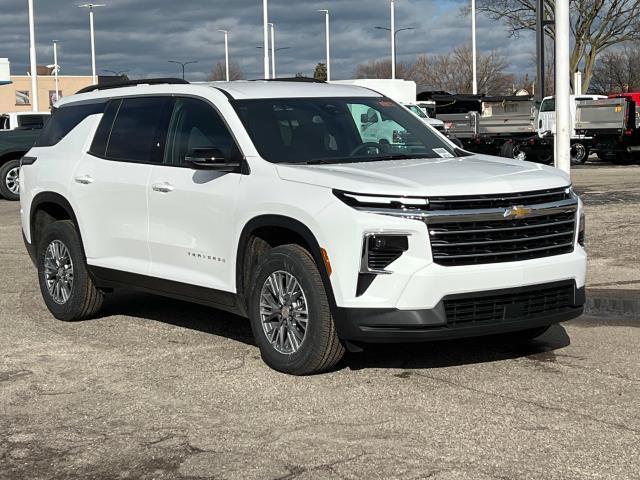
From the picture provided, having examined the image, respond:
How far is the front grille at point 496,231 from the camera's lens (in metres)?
5.62

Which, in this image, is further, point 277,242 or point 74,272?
point 74,272

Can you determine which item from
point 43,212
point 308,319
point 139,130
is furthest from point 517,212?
point 43,212

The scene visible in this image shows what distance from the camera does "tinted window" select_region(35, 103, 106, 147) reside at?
8242mm

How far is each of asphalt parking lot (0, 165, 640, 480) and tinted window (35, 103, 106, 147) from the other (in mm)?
1630

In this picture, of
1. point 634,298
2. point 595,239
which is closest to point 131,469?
point 634,298

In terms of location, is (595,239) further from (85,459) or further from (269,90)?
(85,459)

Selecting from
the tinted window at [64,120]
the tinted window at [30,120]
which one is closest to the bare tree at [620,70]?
the tinted window at [30,120]

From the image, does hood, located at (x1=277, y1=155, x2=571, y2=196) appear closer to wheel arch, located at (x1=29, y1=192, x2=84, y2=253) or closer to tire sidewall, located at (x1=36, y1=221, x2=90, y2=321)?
tire sidewall, located at (x1=36, y1=221, x2=90, y2=321)

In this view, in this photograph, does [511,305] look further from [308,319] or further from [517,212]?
[308,319]

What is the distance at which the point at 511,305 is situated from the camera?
5.84 meters

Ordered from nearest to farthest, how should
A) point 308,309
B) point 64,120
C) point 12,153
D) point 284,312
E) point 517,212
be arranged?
point 517,212, point 308,309, point 284,312, point 64,120, point 12,153

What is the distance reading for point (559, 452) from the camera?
4645 millimetres

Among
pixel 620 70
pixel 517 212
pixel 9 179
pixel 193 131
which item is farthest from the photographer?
pixel 620 70

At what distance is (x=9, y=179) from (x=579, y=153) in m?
18.5
